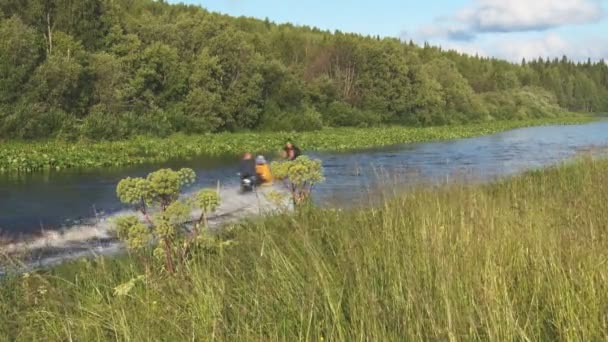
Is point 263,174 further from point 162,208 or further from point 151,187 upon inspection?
point 151,187

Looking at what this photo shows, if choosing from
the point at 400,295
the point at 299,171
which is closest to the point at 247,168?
the point at 299,171

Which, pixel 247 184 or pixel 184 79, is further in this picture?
pixel 184 79

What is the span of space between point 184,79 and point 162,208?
50991 millimetres

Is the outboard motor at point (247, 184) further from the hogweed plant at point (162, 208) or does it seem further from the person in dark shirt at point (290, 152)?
the hogweed plant at point (162, 208)

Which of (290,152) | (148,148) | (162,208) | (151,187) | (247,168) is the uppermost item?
(151,187)

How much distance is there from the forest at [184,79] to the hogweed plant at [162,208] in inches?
1439

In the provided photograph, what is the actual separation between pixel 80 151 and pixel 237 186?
14.6m

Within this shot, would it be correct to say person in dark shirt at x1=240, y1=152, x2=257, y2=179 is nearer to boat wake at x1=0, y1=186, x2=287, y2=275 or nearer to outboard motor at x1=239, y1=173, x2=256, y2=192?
outboard motor at x1=239, y1=173, x2=256, y2=192

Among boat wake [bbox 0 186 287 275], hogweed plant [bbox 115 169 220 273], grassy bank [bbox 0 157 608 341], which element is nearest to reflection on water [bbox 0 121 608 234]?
boat wake [bbox 0 186 287 275]

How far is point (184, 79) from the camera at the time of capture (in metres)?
55.8

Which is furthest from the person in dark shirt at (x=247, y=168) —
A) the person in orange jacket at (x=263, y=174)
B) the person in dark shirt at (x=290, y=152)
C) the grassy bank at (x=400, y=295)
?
the grassy bank at (x=400, y=295)

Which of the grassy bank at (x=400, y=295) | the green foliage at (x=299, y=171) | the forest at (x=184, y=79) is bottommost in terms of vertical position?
the grassy bank at (x=400, y=295)

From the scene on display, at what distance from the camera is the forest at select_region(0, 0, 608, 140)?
42.5m

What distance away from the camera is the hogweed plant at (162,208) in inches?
225
